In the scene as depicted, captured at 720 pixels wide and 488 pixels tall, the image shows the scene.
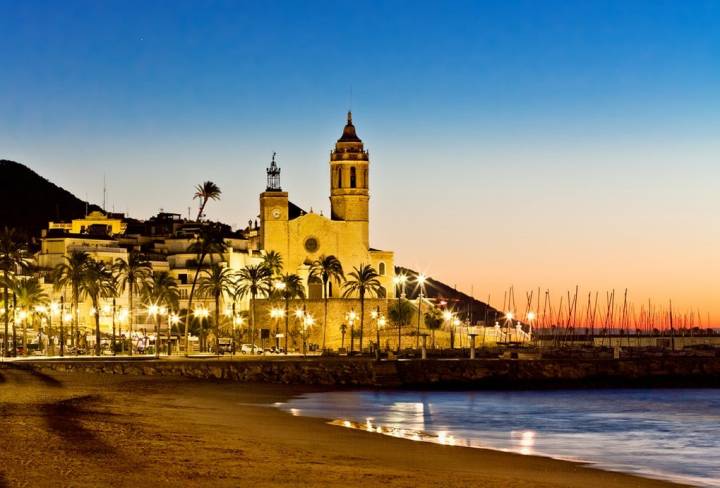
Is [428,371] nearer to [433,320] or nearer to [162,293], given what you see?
[162,293]

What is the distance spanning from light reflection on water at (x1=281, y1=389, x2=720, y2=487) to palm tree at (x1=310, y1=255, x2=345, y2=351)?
156ft

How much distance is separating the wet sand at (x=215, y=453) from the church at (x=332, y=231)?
8517cm

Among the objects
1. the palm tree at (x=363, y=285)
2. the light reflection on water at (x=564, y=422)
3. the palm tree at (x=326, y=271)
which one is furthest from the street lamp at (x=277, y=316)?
the light reflection on water at (x=564, y=422)

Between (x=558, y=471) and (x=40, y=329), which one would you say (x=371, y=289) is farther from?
(x=558, y=471)

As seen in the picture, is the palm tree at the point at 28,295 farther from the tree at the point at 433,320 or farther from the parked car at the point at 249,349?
the tree at the point at 433,320

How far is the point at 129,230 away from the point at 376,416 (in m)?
115

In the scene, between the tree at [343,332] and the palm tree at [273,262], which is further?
the palm tree at [273,262]

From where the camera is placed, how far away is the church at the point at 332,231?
132m

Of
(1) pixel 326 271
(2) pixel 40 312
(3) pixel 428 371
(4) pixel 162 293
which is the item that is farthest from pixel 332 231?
(3) pixel 428 371

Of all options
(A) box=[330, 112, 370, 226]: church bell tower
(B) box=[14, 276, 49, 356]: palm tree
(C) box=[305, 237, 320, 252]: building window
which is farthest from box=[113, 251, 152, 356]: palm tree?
(A) box=[330, 112, 370, 226]: church bell tower

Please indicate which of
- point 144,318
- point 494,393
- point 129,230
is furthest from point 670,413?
point 129,230

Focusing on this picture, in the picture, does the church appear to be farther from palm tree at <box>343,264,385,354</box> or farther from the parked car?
the parked car

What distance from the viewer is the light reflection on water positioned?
36.3m

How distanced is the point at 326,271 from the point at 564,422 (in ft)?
231
